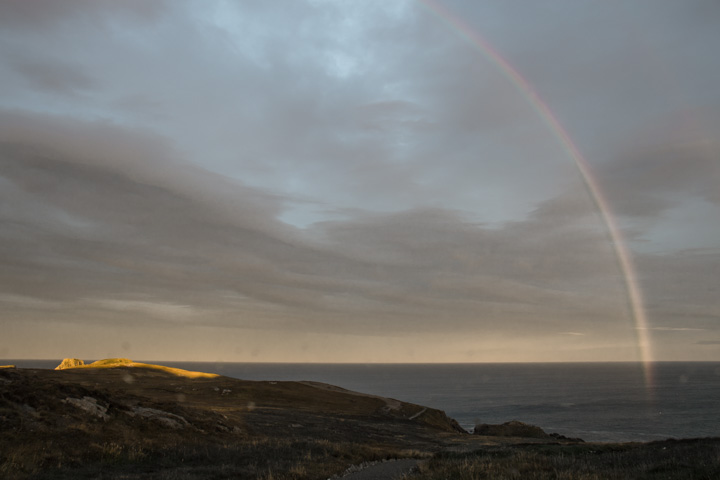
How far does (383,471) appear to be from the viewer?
20625mm

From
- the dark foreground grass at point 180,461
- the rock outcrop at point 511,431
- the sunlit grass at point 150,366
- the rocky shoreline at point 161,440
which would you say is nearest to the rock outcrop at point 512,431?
the rock outcrop at point 511,431

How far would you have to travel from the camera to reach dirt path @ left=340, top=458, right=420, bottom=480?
740 inches

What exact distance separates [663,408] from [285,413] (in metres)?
111

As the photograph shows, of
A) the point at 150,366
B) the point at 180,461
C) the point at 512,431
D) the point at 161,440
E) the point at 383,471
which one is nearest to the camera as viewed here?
the point at 383,471

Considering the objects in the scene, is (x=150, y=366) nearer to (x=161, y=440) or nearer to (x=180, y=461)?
(x=161, y=440)

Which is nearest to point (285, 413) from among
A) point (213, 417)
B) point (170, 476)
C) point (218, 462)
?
point (213, 417)

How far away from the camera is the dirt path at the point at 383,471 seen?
740 inches

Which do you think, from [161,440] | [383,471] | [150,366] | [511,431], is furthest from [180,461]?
[150,366]

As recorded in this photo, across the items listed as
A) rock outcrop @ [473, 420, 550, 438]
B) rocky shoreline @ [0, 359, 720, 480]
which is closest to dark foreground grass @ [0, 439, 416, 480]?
rocky shoreline @ [0, 359, 720, 480]

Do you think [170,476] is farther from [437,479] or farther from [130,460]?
[437,479]

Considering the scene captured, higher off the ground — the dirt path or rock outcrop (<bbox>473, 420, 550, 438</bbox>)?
the dirt path

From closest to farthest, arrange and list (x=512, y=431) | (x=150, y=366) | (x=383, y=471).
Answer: (x=383, y=471) < (x=512, y=431) < (x=150, y=366)

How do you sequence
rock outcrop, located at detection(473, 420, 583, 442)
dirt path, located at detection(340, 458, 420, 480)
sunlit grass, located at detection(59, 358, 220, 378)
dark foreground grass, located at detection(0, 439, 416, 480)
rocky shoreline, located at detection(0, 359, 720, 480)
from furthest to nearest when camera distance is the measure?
sunlit grass, located at detection(59, 358, 220, 378) → rock outcrop, located at detection(473, 420, 583, 442) → dirt path, located at detection(340, 458, 420, 480) → rocky shoreline, located at detection(0, 359, 720, 480) → dark foreground grass, located at detection(0, 439, 416, 480)

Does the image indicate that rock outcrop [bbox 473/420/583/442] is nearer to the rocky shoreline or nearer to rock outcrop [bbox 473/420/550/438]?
rock outcrop [bbox 473/420/550/438]
